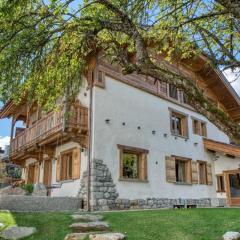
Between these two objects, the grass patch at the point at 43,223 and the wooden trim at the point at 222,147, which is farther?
the wooden trim at the point at 222,147

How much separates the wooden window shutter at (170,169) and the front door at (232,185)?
435 centimetres

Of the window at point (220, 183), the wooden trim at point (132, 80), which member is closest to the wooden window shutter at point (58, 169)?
the wooden trim at point (132, 80)

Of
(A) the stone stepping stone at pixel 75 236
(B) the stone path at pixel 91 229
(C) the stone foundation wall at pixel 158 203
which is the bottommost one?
(A) the stone stepping stone at pixel 75 236

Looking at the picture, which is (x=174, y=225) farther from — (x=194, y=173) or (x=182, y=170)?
(x=194, y=173)

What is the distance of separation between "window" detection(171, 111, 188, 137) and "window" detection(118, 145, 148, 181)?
10.5ft

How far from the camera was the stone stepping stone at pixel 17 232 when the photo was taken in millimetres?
6974

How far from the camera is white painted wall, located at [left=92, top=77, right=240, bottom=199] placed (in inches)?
510

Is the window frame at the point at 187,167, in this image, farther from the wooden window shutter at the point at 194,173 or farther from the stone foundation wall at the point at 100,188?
the stone foundation wall at the point at 100,188

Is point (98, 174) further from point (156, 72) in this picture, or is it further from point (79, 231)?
point (156, 72)

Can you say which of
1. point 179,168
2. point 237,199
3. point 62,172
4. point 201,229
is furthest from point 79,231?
point 237,199

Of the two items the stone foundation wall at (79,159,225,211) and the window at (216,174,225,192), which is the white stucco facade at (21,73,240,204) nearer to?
the stone foundation wall at (79,159,225,211)

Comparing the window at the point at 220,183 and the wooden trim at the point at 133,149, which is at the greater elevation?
the wooden trim at the point at 133,149

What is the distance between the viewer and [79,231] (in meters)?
7.52

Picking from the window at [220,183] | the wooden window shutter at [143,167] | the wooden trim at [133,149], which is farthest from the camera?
the window at [220,183]
